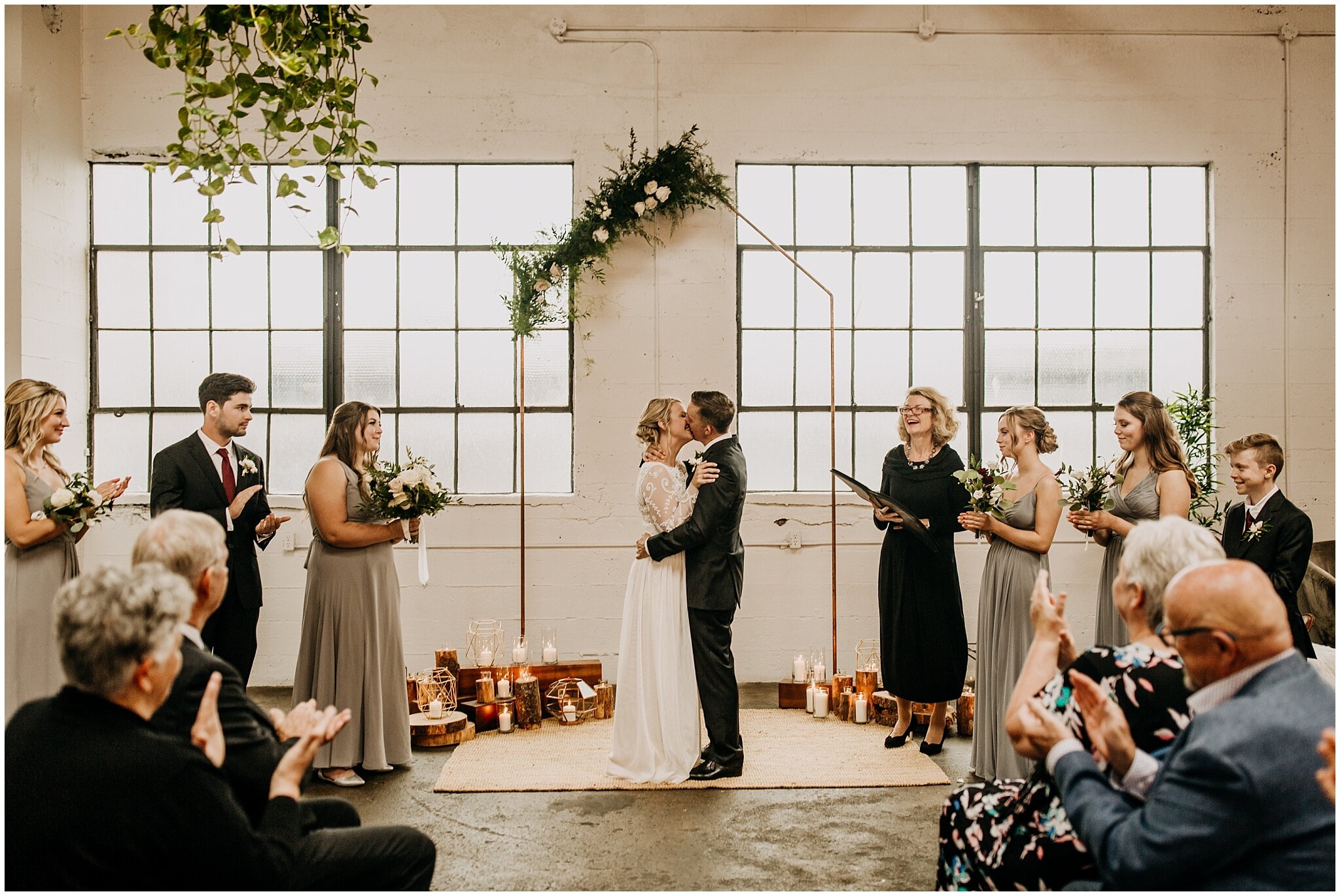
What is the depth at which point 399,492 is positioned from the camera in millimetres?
4676

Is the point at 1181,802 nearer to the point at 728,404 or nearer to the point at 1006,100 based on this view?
the point at 728,404

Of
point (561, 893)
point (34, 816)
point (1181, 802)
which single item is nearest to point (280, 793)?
point (34, 816)

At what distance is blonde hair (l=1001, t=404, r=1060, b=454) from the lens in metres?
4.66

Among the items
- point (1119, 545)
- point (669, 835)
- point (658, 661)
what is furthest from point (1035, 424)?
point (669, 835)

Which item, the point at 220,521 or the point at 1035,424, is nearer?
the point at 1035,424

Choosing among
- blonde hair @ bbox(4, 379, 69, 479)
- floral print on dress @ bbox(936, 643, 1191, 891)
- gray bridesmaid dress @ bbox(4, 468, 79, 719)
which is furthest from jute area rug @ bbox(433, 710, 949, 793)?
blonde hair @ bbox(4, 379, 69, 479)

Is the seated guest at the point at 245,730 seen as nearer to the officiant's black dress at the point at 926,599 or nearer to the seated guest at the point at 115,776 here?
the seated guest at the point at 115,776

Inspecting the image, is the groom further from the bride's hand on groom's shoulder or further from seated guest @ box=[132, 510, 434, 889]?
seated guest @ box=[132, 510, 434, 889]

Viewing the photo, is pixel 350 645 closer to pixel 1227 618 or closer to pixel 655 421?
pixel 655 421

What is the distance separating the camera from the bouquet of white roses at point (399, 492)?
470 cm

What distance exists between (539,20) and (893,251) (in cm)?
277

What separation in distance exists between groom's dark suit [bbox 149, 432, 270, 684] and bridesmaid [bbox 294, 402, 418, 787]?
37 cm

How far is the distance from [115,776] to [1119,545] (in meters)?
4.06

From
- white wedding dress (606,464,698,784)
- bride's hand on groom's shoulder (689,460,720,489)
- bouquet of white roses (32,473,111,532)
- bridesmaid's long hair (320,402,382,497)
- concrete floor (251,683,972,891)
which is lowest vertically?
concrete floor (251,683,972,891)
